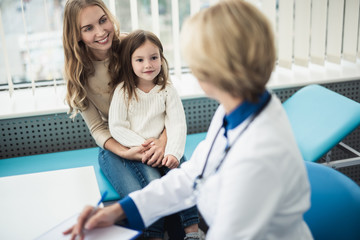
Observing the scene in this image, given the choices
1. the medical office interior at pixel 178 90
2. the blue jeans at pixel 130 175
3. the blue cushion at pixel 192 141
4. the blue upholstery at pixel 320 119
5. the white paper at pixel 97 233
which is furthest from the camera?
the blue cushion at pixel 192 141

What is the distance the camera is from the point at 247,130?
971mm

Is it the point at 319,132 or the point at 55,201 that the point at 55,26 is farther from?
the point at 319,132

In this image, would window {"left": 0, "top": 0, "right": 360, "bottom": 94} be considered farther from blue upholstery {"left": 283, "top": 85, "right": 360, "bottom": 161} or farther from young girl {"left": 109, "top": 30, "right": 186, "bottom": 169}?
young girl {"left": 109, "top": 30, "right": 186, "bottom": 169}

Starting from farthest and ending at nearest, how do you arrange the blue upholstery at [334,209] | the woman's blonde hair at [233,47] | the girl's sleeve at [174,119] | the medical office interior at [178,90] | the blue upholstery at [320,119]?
the girl's sleeve at [174,119] < the blue upholstery at [320,119] < the medical office interior at [178,90] < the blue upholstery at [334,209] < the woman's blonde hair at [233,47]

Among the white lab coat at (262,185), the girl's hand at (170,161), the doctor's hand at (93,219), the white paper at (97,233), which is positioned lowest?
the girl's hand at (170,161)

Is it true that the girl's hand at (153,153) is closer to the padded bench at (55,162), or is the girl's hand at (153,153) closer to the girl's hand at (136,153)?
the girl's hand at (136,153)

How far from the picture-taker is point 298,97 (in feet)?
7.54

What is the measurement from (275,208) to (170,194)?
0.42m

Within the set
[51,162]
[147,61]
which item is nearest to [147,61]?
[147,61]

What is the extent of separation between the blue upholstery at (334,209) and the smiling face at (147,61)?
953 mm

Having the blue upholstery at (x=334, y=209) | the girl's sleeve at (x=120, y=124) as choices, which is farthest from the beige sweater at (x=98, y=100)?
the blue upholstery at (x=334, y=209)

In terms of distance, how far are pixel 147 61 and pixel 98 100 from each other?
0.41m

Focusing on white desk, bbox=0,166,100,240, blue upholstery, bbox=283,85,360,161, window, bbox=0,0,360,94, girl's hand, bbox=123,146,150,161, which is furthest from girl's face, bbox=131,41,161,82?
blue upholstery, bbox=283,85,360,161

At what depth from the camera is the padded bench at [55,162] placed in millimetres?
2165
